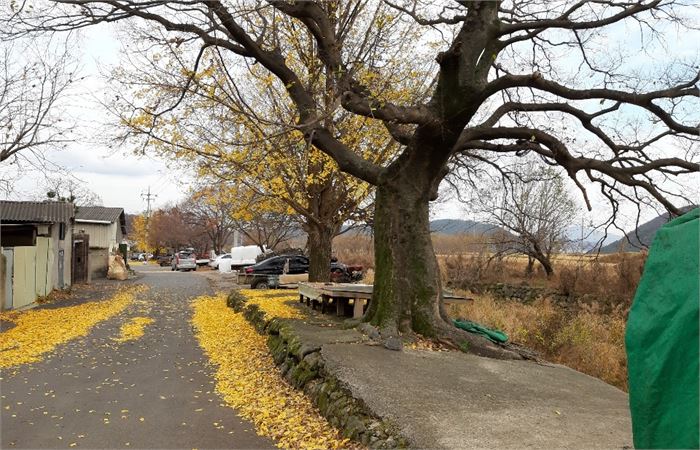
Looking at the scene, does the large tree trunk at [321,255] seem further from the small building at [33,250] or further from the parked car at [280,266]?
the small building at [33,250]

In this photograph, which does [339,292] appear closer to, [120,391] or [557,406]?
[120,391]

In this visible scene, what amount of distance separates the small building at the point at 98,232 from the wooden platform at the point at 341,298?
22.7 meters

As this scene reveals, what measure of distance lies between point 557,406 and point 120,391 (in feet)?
20.1

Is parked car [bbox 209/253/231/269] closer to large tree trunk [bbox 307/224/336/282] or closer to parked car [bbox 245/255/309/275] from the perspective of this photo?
parked car [bbox 245/255/309/275]

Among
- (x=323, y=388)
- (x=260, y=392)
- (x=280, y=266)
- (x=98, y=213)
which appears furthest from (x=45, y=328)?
(x=98, y=213)

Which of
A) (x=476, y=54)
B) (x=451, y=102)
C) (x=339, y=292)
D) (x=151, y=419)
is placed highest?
(x=476, y=54)

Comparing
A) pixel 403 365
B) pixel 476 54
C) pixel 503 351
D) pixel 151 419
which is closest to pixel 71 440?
pixel 151 419

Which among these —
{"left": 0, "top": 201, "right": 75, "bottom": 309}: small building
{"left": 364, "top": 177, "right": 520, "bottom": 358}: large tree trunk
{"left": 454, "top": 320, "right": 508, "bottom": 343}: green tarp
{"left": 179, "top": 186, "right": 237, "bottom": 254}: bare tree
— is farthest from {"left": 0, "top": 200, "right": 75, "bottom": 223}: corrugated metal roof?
{"left": 179, "top": 186, "right": 237, "bottom": 254}: bare tree

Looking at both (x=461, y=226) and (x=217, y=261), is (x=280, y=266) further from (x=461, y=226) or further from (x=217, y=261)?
(x=217, y=261)

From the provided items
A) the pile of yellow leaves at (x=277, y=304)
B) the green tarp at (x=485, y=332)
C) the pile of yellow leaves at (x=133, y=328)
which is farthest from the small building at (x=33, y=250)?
the green tarp at (x=485, y=332)

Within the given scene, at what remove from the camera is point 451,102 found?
9.49 metres

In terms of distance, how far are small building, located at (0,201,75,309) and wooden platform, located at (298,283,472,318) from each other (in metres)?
9.04

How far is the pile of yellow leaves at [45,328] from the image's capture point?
11.3 meters

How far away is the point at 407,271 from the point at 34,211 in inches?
786
